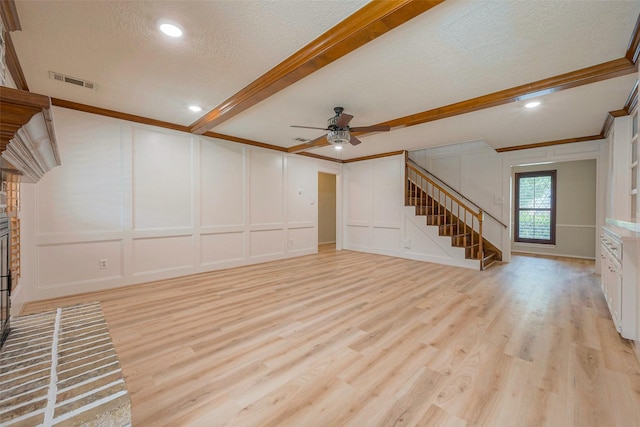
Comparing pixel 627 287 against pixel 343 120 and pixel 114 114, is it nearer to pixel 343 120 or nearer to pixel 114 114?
pixel 343 120

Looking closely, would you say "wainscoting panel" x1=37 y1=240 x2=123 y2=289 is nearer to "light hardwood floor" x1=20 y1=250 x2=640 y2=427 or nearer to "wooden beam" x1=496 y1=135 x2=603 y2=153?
"light hardwood floor" x1=20 y1=250 x2=640 y2=427

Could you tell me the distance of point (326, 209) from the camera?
29.3ft

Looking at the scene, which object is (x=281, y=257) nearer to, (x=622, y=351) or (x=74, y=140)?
(x=74, y=140)

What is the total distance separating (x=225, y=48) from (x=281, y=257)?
4.52 m

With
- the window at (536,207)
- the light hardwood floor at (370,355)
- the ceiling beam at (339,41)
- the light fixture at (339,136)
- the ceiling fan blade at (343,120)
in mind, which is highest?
the ceiling beam at (339,41)

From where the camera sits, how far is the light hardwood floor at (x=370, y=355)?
1.55 meters

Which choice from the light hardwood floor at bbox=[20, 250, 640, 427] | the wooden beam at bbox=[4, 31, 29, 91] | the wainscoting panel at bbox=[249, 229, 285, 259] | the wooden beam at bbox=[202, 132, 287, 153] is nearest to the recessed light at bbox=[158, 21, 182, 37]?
the wooden beam at bbox=[4, 31, 29, 91]

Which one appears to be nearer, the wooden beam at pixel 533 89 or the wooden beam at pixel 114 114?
the wooden beam at pixel 533 89

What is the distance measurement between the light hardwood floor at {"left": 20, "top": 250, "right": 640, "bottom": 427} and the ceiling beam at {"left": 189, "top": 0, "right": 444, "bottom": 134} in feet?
8.16

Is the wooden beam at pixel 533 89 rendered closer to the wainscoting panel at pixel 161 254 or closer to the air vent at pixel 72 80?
the air vent at pixel 72 80

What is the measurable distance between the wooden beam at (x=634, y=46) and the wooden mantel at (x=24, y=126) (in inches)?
143

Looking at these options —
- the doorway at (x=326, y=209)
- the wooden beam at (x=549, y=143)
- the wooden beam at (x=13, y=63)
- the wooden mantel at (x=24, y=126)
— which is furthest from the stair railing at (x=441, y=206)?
A: the wooden beam at (x=13, y=63)

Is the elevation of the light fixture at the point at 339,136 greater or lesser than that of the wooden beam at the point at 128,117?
lesser

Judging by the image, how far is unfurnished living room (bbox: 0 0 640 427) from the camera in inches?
64.4
